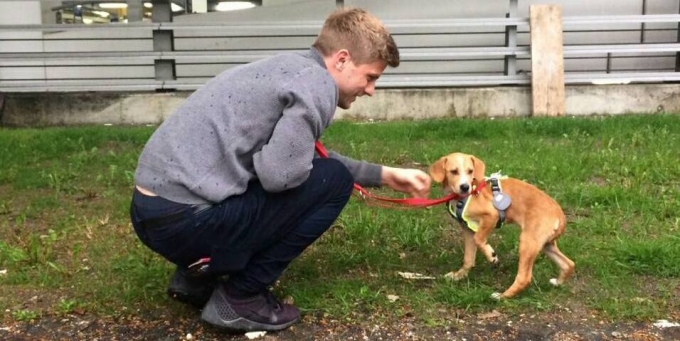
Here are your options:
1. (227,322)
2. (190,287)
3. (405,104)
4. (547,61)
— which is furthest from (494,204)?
(547,61)

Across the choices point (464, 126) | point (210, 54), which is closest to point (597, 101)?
point (464, 126)

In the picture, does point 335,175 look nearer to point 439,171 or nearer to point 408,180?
point 408,180

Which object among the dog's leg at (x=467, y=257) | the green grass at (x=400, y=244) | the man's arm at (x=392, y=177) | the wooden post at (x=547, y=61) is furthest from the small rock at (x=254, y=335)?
the wooden post at (x=547, y=61)

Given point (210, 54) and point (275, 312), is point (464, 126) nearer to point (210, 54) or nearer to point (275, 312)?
point (210, 54)

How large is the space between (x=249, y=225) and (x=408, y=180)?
2.58 ft

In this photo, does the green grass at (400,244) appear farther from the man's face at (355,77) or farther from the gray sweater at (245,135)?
the man's face at (355,77)

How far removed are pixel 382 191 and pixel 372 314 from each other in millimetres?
2163

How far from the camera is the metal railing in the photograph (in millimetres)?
9289

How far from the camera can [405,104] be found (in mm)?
9289

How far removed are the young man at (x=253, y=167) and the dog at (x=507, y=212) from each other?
682 mm

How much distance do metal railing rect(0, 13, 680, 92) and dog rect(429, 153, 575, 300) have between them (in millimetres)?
5938

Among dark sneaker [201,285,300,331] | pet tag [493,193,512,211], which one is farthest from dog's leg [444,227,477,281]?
dark sneaker [201,285,300,331]

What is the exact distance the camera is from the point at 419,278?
371cm

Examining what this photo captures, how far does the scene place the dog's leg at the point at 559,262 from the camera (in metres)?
3.48
